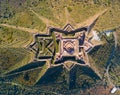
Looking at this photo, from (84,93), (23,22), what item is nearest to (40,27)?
(23,22)

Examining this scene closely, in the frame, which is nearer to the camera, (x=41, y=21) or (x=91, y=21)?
(x=91, y=21)

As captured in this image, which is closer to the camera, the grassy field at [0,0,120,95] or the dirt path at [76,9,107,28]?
the grassy field at [0,0,120,95]

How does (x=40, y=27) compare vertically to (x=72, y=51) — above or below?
above

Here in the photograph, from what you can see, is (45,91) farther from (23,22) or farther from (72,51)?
(23,22)

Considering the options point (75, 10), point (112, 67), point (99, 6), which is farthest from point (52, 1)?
point (112, 67)

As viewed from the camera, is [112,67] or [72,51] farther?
[112,67]

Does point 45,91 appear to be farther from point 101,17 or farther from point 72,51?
point 101,17

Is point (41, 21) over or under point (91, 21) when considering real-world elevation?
over

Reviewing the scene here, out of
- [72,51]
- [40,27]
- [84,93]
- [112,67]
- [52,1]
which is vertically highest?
[52,1]

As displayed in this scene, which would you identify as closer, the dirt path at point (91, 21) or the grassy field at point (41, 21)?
the grassy field at point (41, 21)
